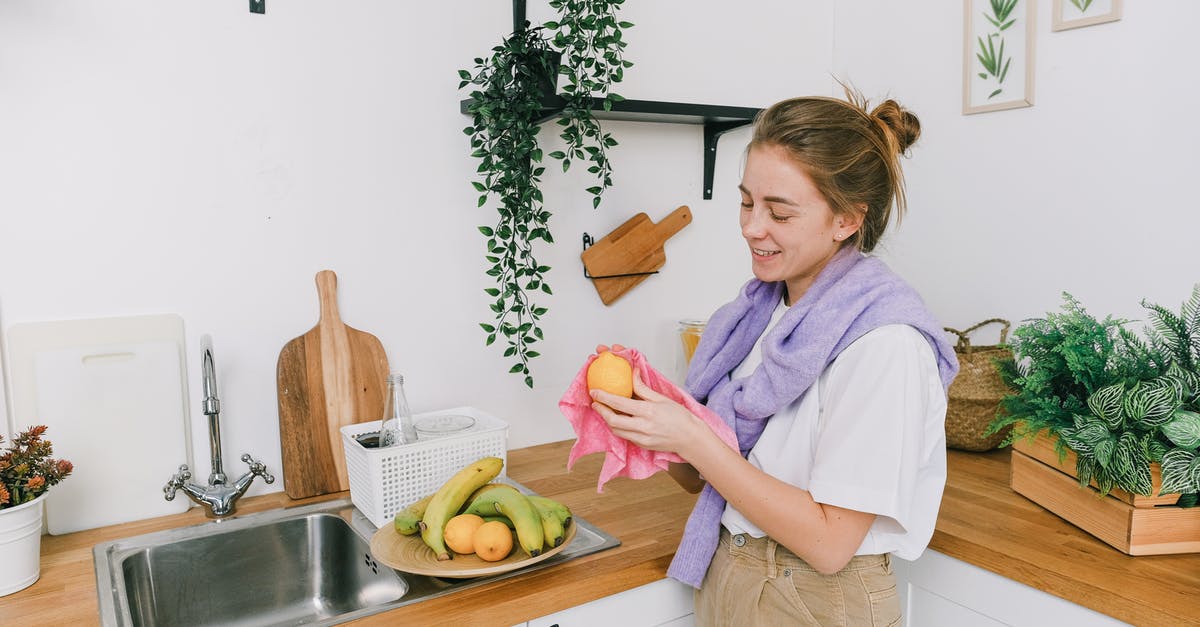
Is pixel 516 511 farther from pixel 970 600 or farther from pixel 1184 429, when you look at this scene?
pixel 1184 429

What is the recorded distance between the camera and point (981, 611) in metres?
1.24

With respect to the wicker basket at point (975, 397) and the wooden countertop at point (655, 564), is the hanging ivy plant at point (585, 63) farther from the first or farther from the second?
the wicker basket at point (975, 397)

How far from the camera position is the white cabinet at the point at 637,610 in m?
1.17

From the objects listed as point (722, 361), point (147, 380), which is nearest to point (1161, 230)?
point (722, 361)

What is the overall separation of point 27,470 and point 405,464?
21.0 inches

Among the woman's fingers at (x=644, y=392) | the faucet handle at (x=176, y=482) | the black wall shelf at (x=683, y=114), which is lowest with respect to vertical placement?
the faucet handle at (x=176, y=482)

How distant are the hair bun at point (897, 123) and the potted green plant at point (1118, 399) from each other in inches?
18.7

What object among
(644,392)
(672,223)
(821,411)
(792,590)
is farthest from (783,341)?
(672,223)

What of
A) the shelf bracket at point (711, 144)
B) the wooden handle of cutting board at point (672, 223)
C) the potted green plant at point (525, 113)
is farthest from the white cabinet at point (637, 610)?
the shelf bracket at point (711, 144)

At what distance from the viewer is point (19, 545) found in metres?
1.13

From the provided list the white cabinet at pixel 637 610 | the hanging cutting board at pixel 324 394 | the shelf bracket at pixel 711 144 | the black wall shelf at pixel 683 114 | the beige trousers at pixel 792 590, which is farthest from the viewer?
the shelf bracket at pixel 711 144

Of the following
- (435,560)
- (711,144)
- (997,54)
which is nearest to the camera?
(435,560)

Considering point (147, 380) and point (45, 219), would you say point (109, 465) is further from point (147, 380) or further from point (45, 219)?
point (45, 219)

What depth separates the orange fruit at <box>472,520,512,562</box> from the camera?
3.79ft
